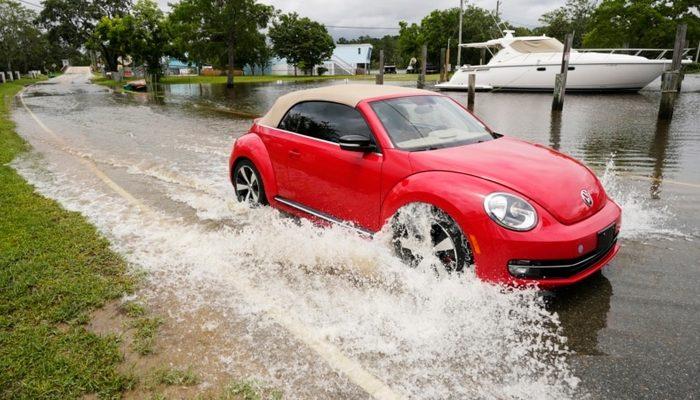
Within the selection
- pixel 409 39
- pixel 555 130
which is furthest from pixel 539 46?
pixel 409 39

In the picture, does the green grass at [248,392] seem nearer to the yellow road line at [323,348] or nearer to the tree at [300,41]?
the yellow road line at [323,348]

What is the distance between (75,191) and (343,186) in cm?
488

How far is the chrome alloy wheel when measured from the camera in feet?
19.5

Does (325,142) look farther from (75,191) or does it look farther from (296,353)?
(75,191)

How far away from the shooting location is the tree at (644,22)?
1885 inches

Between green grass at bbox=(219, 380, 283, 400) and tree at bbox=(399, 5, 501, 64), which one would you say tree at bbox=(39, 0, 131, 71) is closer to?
tree at bbox=(399, 5, 501, 64)

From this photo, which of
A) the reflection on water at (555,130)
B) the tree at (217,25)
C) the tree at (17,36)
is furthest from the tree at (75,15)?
the reflection on water at (555,130)

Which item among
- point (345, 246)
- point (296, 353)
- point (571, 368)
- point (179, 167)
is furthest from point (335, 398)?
point (179, 167)

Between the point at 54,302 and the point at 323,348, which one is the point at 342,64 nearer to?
the point at 54,302

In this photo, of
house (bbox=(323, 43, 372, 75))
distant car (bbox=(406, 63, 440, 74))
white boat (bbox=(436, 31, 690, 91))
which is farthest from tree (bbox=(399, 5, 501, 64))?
white boat (bbox=(436, 31, 690, 91))

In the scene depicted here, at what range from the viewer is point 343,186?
180 inches

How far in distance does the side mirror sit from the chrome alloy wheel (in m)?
1.89

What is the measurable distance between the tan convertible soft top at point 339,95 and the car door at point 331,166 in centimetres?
7

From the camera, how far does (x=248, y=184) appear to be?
240 inches
